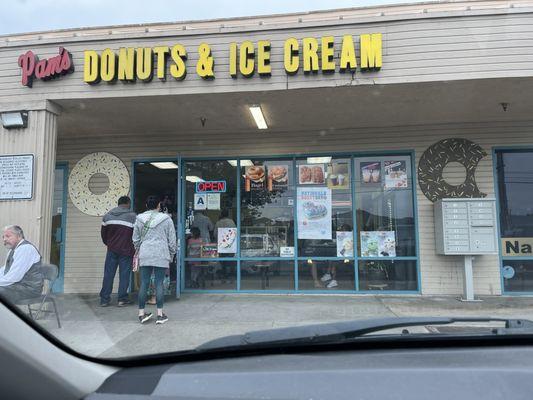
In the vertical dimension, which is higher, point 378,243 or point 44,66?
point 44,66

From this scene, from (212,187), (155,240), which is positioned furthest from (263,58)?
(212,187)

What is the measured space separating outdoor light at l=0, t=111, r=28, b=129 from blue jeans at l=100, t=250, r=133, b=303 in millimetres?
2471

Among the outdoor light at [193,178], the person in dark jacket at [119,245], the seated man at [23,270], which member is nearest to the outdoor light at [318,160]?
the outdoor light at [193,178]

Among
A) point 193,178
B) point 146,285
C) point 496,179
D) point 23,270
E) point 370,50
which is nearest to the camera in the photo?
point 23,270

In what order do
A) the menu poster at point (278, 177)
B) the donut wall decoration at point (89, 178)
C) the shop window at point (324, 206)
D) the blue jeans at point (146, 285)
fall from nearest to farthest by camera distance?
1. the blue jeans at point (146, 285)
2. the shop window at point (324, 206)
3. the menu poster at point (278, 177)
4. the donut wall decoration at point (89, 178)

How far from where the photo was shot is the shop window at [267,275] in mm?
8617

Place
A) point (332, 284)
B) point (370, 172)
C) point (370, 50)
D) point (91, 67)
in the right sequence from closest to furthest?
1. point (370, 50)
2. point (91, 67)
3. point (332, 284)
4. point (370, 172)

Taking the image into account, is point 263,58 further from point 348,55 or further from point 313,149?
point 313,149

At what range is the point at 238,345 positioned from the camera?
189 centimetres

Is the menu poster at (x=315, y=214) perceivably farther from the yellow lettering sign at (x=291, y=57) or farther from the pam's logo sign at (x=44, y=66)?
the pam's logo sign at (x=44, y=66)

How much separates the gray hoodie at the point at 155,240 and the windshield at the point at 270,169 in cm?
3

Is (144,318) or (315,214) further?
(315,214)

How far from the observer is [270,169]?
888 cm

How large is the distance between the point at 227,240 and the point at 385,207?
314 centimetres
